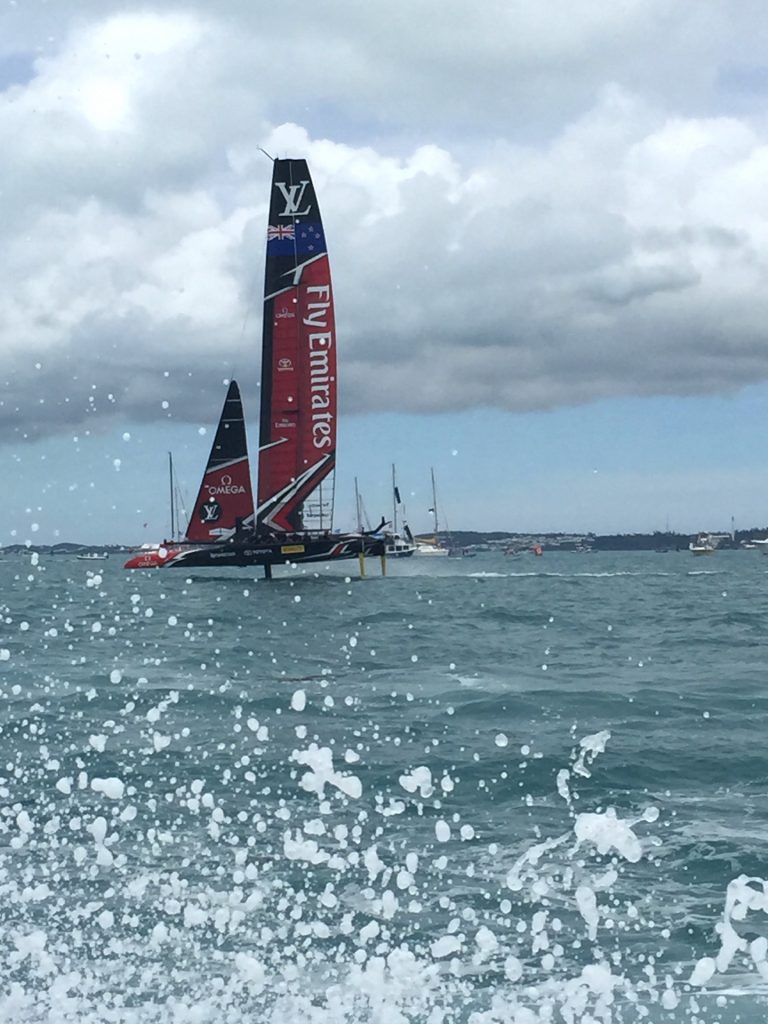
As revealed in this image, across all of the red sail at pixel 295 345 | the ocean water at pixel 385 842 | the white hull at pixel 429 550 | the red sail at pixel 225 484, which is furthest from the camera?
the white hull at pixel 429 550

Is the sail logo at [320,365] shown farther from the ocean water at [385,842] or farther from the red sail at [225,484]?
the ocean water at [385,842]

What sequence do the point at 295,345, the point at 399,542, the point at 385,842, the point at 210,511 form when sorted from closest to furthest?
the point at 385,842 → the point at 295,345 → the point at 210,511 → the point at 399,542

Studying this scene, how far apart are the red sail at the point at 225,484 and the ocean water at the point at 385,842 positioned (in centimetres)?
3101

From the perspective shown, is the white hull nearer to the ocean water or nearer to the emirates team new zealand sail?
the emirates team new zealand sail

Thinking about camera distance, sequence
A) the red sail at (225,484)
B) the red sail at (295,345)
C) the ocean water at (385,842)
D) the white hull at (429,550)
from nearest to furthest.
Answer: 1. the ocean water at (385,842)
2. the red sail at (295,345)
3. the red sail at (225,484)
4. the white hull at (429,550)

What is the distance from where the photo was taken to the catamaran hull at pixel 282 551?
148ft

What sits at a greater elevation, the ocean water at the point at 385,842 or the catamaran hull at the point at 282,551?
the catamaran hull at the point at 282,551

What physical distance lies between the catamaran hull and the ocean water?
2799cm

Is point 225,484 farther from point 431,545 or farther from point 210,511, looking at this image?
point 431,545

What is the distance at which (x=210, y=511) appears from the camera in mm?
48094

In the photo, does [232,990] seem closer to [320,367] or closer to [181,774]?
[181,774]

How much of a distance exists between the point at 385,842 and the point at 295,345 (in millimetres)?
37757

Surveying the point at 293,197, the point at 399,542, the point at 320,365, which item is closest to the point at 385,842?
the point at 320,365

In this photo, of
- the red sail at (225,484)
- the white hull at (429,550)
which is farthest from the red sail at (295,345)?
the white hull at (429,550)
